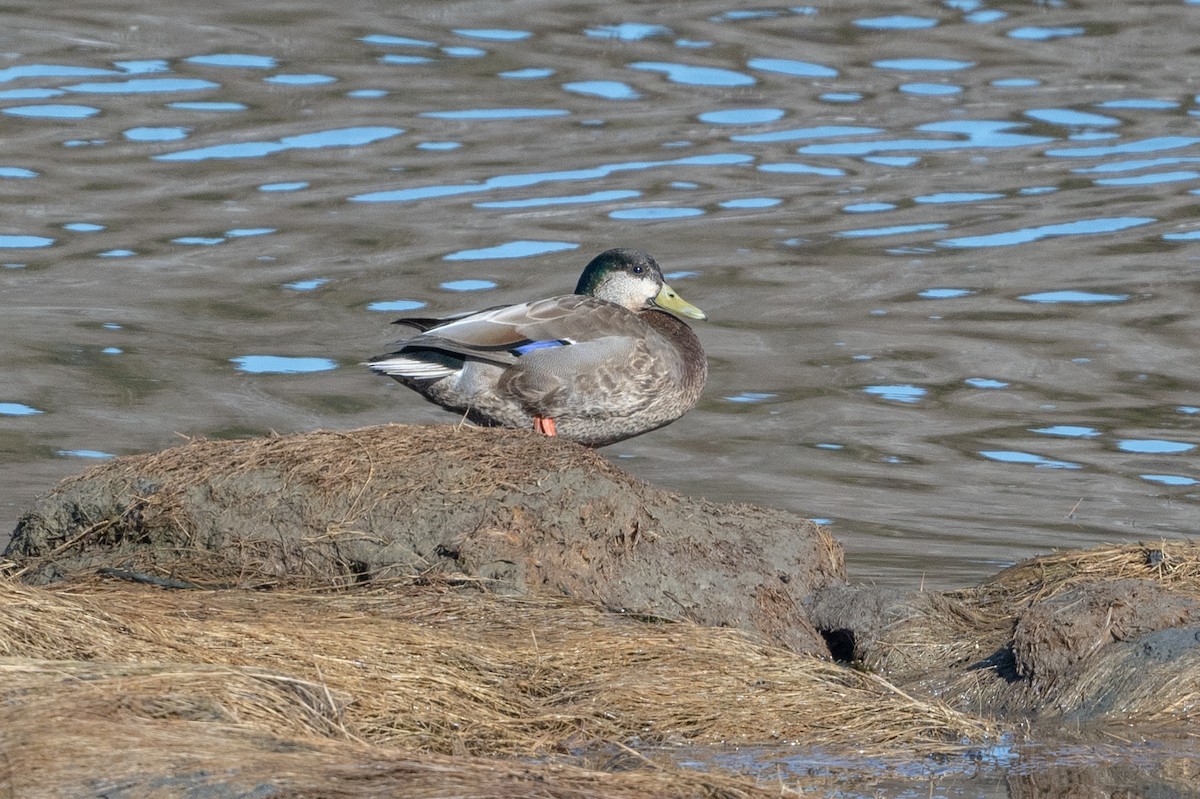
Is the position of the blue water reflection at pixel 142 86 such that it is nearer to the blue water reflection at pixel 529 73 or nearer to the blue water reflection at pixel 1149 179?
the blue water reflection at pixel 529 73

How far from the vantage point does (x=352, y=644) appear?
22.9 feet

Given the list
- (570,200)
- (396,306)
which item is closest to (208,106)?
(570,200)

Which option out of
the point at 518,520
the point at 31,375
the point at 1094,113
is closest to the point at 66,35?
the point at 31,375

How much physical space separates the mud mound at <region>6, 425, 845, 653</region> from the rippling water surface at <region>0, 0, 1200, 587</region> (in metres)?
2.45

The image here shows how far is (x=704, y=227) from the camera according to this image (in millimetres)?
19594

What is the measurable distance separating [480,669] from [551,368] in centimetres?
297

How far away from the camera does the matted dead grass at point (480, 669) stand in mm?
6500

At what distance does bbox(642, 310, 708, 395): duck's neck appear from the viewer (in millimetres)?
10297

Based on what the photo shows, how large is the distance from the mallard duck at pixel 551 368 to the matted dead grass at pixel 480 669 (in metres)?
2.25

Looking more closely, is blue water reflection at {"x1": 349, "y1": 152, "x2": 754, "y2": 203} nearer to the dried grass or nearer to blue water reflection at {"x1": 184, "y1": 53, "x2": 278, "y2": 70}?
blue water reflection at {"x1": 184, "y1": 53, "x2": 278, "y2": 70}

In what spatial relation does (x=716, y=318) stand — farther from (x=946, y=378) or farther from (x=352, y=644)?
(x=352, y=644)

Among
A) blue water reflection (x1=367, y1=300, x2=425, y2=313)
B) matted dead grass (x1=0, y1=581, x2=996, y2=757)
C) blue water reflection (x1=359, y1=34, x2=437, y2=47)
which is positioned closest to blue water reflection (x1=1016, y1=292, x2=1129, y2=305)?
blue water reflection (x1=367, y1=300, x2=425, y2=313)

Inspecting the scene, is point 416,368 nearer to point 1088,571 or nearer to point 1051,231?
point 1088,571

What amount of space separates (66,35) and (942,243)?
36.3 ft
